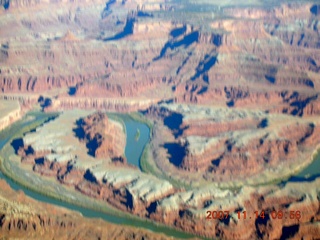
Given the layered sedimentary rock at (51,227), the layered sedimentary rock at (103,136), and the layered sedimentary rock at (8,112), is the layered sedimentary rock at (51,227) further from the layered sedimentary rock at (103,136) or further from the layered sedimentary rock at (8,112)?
the layered sedimentary rock at (8,112)

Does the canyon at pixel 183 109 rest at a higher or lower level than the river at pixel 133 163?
higher

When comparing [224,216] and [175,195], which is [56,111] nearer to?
[175,195]

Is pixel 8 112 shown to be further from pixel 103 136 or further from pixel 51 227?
pixel 51 227

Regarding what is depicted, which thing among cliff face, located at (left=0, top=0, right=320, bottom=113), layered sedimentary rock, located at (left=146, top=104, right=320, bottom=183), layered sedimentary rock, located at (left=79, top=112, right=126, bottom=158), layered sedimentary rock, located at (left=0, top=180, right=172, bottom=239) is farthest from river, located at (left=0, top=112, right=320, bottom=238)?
cliff face, located at (left=0, top=0, right=320, bottom=113)

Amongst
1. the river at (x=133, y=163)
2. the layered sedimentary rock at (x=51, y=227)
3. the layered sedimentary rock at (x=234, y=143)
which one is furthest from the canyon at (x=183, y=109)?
the layered sedimentary rock at (x=51, y=227)

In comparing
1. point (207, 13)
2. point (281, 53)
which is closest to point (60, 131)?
point (281, 53)
